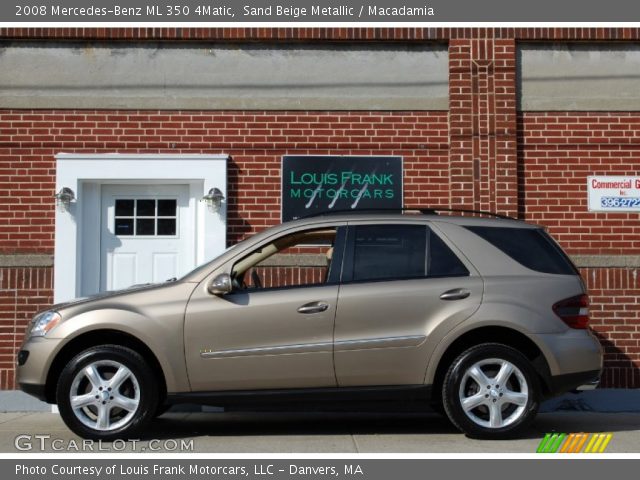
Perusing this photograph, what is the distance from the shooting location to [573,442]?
7207mm

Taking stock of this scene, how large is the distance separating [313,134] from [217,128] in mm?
1092

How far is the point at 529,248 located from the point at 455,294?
0.80 m

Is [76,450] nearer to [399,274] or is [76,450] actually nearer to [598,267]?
[399,274]

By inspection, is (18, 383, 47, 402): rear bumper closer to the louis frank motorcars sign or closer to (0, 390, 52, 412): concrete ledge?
(0, 390, 52, 412): concrete ledge

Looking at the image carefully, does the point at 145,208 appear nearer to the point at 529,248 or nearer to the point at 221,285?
the point at 221,285

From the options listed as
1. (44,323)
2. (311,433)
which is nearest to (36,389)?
(44,323)

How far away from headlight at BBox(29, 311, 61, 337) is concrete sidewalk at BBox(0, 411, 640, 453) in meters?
0.89

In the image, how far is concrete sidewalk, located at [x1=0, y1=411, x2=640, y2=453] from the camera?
693cm

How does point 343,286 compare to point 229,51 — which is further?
point 229,51

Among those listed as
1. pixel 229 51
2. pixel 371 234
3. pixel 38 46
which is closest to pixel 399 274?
pixel 371 234

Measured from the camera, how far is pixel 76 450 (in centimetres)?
686

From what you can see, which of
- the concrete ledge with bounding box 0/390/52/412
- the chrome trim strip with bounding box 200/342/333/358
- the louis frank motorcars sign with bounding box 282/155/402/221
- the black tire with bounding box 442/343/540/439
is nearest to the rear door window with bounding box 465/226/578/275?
the black tire with bounding box 442/343/540/439

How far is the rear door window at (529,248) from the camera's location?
7.36m

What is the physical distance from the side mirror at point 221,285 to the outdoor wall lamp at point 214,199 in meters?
2.99
